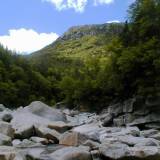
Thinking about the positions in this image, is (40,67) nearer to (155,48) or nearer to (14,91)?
(14,91)

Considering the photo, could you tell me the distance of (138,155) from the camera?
608 inches

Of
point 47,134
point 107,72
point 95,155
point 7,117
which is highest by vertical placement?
point 107,72

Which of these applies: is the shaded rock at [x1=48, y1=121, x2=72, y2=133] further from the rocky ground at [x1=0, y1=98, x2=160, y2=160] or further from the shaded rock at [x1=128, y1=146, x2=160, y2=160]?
the shaded rock at [x1=128, y1=146, x2=160, y2=160]

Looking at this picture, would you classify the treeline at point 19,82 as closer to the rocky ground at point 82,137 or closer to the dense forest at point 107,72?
the dense forest at point 107,72

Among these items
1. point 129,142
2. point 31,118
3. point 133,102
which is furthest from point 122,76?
point 129,142

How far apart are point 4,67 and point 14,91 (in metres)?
6.37

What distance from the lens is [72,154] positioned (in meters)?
15.3

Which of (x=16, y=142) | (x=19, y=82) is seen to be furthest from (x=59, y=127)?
(x=19, y=82)

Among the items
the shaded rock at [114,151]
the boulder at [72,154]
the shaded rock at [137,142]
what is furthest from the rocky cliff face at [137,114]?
the boulder at [72,154]

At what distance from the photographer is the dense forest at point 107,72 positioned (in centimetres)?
3262

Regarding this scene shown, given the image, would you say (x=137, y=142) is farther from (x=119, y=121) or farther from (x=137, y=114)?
(x=119, y=121)

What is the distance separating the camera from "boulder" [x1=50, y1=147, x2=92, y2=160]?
15219 millimetres

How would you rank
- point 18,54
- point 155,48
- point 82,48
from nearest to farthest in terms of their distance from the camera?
point 155,48, point 18,54, point 82,48

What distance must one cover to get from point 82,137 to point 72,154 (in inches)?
133
